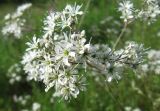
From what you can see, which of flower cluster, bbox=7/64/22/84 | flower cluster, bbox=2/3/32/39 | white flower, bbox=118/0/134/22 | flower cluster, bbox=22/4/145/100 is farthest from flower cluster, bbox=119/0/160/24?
flower cluster, bbox=7/64/22/84

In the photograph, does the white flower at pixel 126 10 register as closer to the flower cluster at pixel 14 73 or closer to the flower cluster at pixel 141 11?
Answer: the flower cluster at pixel 141 11

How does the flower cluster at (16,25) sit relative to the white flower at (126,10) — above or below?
above

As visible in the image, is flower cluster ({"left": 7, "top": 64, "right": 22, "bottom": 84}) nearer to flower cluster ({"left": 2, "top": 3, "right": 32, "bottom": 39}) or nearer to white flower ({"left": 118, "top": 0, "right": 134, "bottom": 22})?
flower cluster ({"left": 2, "top": 3, "right": 32, "bottom": 39})

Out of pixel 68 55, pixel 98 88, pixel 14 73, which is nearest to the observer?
pixel 68 55

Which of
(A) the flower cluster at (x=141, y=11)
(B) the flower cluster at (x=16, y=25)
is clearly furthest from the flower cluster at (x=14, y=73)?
(A) the flower cluster at (x=141, y=11)

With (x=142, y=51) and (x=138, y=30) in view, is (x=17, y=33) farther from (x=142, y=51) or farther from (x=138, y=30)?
(x=138, y=30)

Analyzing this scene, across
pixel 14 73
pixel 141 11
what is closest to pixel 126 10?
pixel 141 11

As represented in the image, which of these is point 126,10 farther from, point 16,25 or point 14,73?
point 14,73
